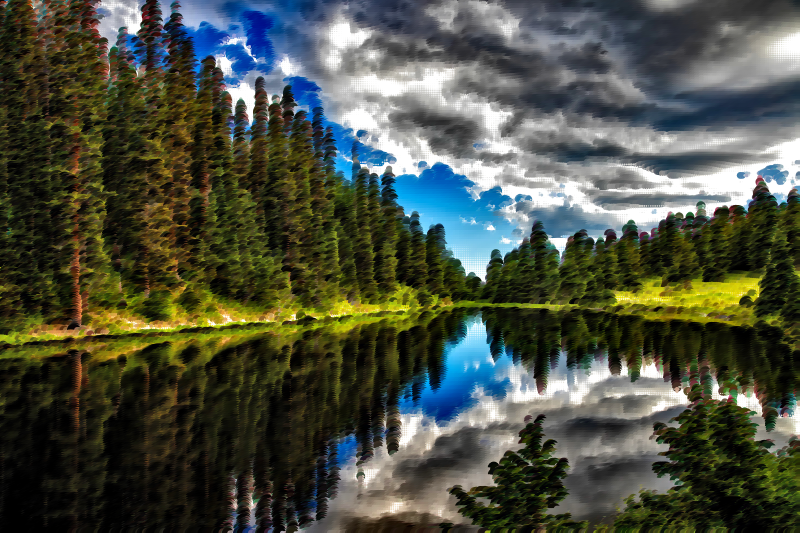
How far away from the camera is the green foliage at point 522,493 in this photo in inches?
343

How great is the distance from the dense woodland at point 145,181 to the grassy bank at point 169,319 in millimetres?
784

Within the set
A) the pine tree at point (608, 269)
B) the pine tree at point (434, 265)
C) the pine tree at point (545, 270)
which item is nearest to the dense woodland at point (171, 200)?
the pine tree at point (434, 265)

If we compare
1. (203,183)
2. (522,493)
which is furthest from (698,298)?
(522,493)

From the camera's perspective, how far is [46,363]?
28516 mm

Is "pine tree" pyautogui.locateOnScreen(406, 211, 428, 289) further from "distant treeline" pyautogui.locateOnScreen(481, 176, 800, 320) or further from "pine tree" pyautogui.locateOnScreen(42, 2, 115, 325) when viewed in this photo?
"pine tree" pyautogui.locateOnScreen(42, 2, 115, 325)

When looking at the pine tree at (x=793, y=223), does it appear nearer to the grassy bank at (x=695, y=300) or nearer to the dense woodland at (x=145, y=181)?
the grassy bank at (x=695, y=300)

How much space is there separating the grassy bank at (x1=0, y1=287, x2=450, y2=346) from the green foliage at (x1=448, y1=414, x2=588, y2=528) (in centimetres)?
4519

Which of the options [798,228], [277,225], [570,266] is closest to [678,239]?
[570,266]

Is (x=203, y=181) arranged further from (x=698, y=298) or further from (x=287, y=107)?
(x=698, y=298)

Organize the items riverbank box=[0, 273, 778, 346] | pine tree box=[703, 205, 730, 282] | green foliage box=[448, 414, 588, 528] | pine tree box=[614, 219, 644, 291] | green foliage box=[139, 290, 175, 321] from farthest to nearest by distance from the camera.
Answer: pine tree box=[614, 219, 644, 291]
pine tree box=[703, 205, 730, 282]
green foliage box=[139, 290, 175, 321]
riverbank box=[0, 273, 778, 346]
green foliage box=[448, 414, 588, 528]

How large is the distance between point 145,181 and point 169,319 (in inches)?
638

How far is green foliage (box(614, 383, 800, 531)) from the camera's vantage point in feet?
28.7

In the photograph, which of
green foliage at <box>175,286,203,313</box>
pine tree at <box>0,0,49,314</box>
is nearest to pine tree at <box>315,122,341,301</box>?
green foliage at <box>175,286,203,313</box>

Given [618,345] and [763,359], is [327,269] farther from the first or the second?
[763,359]
